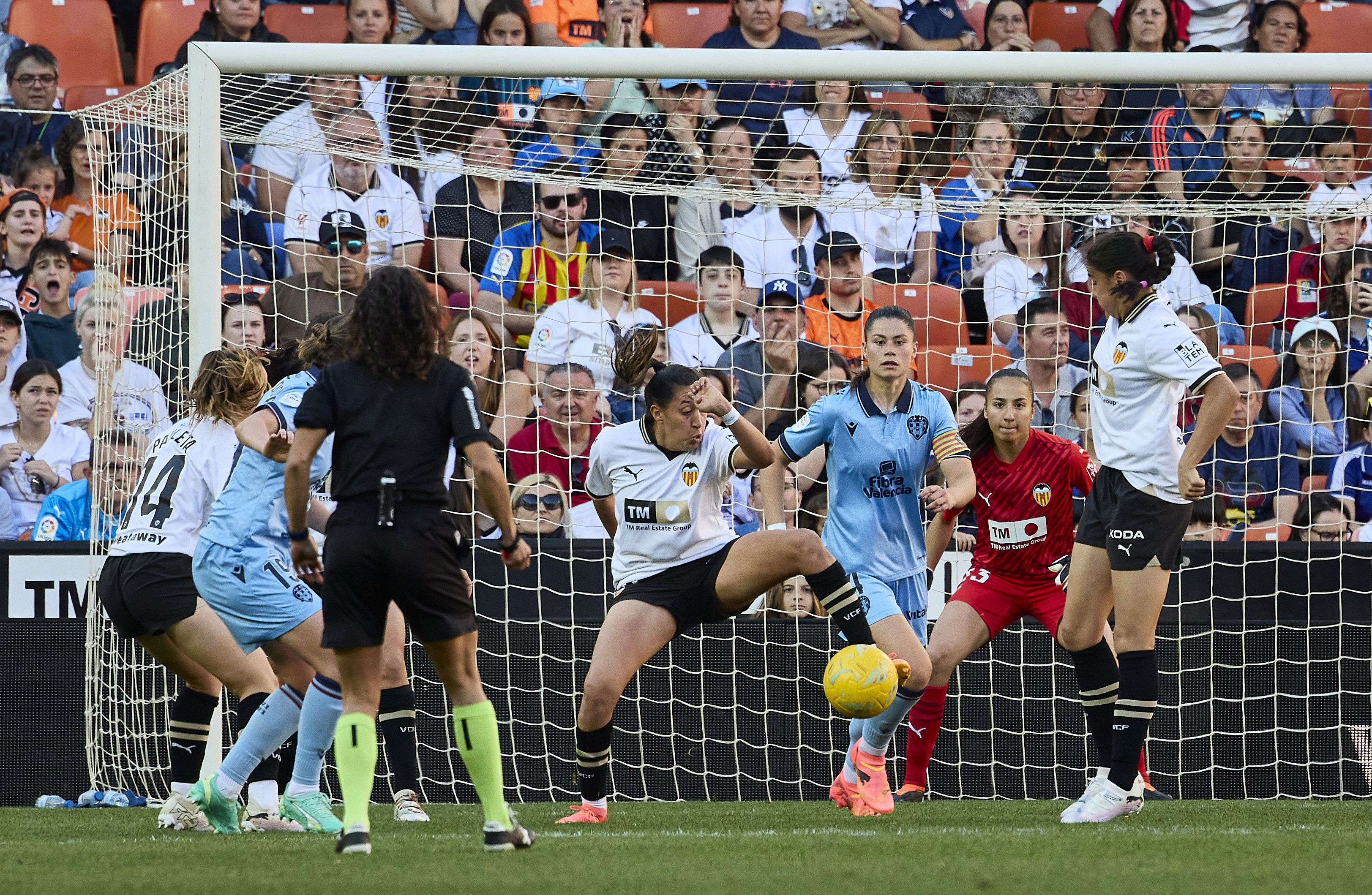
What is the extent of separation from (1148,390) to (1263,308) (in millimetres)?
4935

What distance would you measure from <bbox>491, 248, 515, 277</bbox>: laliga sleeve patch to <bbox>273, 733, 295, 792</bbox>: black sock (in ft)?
13.2

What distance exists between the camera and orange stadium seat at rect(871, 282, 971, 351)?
381 inches

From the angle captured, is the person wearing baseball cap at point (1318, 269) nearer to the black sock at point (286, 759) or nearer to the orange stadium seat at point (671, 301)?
the orange stadium seat at point (671, 301)

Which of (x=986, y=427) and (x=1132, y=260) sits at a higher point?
(x=1132, y=260)

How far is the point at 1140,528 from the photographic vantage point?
571 centimetres

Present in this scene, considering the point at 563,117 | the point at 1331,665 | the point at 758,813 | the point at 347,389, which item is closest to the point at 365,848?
the point at 347,389

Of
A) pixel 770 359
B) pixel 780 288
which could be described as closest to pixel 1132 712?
pixel 770 359

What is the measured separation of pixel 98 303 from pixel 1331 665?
661 centimetres

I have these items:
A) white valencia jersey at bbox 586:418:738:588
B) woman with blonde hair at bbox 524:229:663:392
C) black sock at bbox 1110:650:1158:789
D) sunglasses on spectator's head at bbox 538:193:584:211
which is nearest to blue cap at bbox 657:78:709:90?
Answer: sunglasses on spectator's head at bbox 538:193:584:211

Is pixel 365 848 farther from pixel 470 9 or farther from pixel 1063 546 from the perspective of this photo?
pixel 470 9

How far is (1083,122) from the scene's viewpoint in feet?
30.6

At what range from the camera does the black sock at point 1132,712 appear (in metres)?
5.75

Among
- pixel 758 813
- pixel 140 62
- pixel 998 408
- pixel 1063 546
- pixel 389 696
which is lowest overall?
pixel 758 813

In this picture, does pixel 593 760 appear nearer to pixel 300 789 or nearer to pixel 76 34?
pixel 300 789
